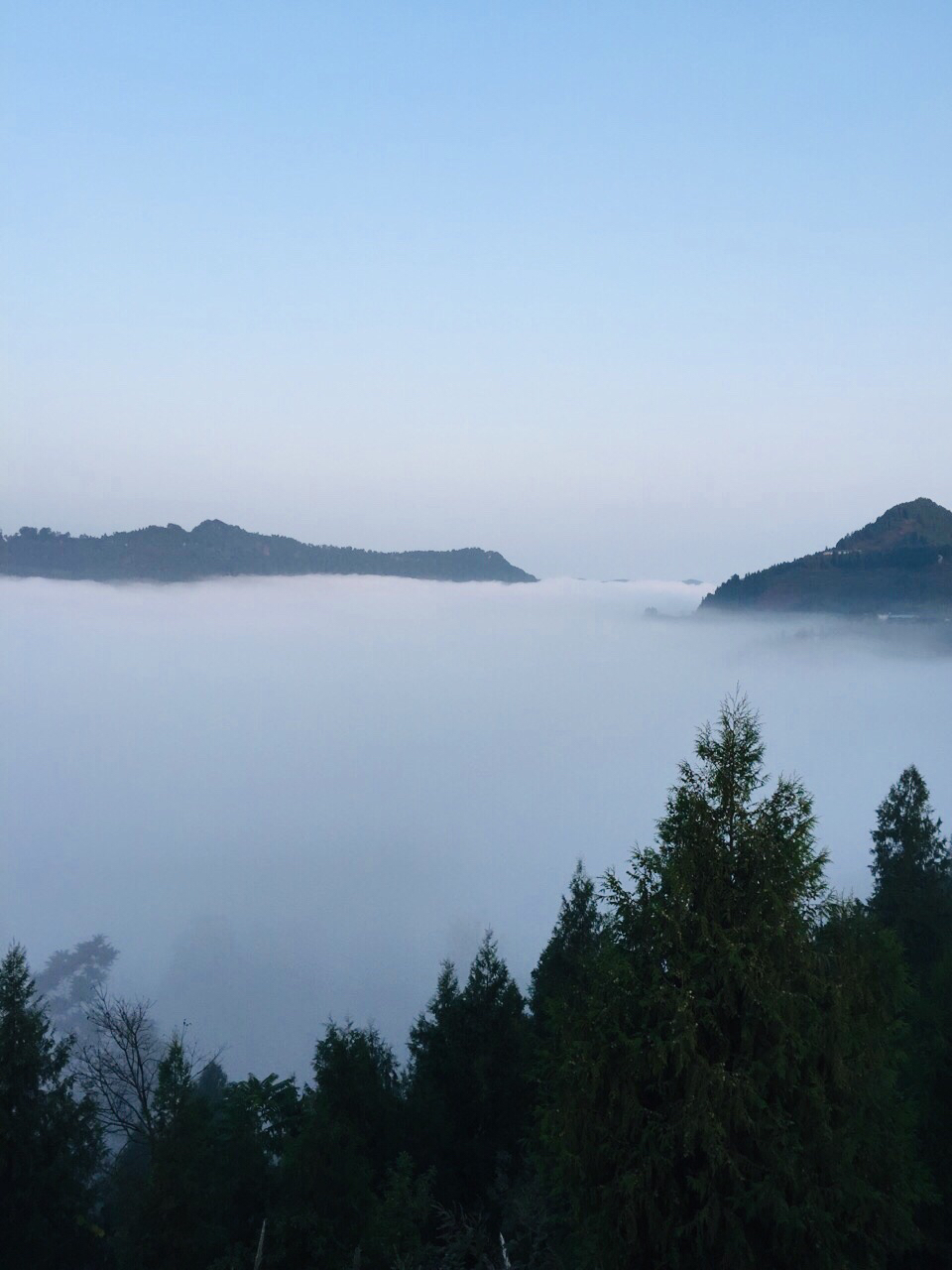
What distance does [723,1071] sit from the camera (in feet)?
32.0

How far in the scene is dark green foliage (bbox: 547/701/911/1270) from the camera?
389 inches

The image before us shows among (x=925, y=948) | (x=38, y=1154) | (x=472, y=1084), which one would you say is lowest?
(x=472, y=1084)

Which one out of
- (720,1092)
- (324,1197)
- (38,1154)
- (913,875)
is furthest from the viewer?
(913,875)

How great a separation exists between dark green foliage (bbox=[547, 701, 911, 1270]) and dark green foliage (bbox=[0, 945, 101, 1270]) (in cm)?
1448

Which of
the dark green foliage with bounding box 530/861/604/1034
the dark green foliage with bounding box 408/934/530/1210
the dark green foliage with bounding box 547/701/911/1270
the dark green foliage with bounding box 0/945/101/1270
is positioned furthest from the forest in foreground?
the dark green foliage with bounding box 530/861/604/1034

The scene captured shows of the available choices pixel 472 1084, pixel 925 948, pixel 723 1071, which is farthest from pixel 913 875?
pixel 723 1071

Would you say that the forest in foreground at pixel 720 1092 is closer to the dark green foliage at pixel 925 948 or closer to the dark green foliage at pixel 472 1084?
A: the dark green foliage at pixel 925 948

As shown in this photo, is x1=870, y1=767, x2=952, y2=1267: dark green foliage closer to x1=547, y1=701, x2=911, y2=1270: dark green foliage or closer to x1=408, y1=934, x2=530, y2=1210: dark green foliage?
x1=547, y1=701, x2=911, y2=1270: dark green foliage

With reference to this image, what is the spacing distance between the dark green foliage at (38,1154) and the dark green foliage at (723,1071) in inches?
570

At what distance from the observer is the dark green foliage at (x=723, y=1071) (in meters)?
9.88

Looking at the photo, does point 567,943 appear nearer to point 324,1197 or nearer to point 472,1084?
point 472,1084

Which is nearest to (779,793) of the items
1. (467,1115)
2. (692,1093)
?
(692,1093)

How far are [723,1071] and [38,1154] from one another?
1751 cm

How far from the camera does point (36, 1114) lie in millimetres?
19688
